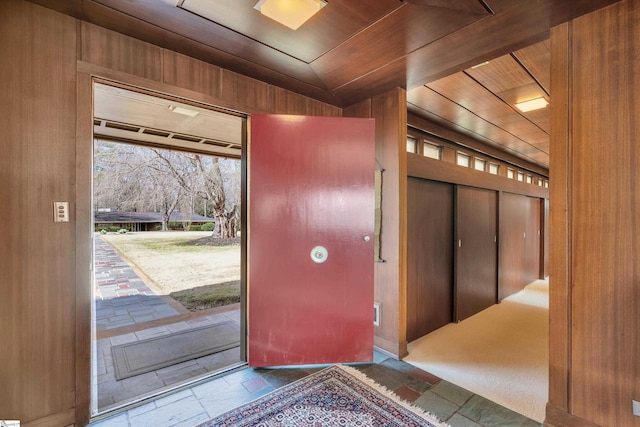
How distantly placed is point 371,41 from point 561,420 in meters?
2.66

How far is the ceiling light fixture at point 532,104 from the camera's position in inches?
111

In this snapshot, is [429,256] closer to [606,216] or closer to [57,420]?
[606,216]

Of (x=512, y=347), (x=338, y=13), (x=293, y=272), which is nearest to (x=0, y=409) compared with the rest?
(x=293, y=272)

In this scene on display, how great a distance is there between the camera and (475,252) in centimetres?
388

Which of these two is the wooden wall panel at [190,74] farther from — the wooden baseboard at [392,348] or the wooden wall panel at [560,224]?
the wooden baseboard at [392,348]

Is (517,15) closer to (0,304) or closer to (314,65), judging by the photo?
(314,65)

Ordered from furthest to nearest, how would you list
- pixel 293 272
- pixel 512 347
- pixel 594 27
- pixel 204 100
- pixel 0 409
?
1. pixel 512 347
2. pixel 293 272
3. pixel 204 100
4. pixel 594 27
5. pixel 0 409

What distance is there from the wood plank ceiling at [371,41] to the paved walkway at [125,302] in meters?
3.21

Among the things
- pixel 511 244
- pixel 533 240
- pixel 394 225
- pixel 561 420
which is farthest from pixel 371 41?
pixel 533 240

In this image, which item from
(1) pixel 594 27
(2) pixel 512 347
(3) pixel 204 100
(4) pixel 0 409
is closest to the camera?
(4) pixel 0 409

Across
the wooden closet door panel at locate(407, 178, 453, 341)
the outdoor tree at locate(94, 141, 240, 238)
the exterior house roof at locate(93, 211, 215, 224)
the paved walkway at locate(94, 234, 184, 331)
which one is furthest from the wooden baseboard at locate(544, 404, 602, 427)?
the exterior house roof at locate(93, 211, 215, 224)

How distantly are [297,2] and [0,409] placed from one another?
2786 mm

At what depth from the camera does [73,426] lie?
1655mm

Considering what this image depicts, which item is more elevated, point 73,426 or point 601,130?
point 601,130
